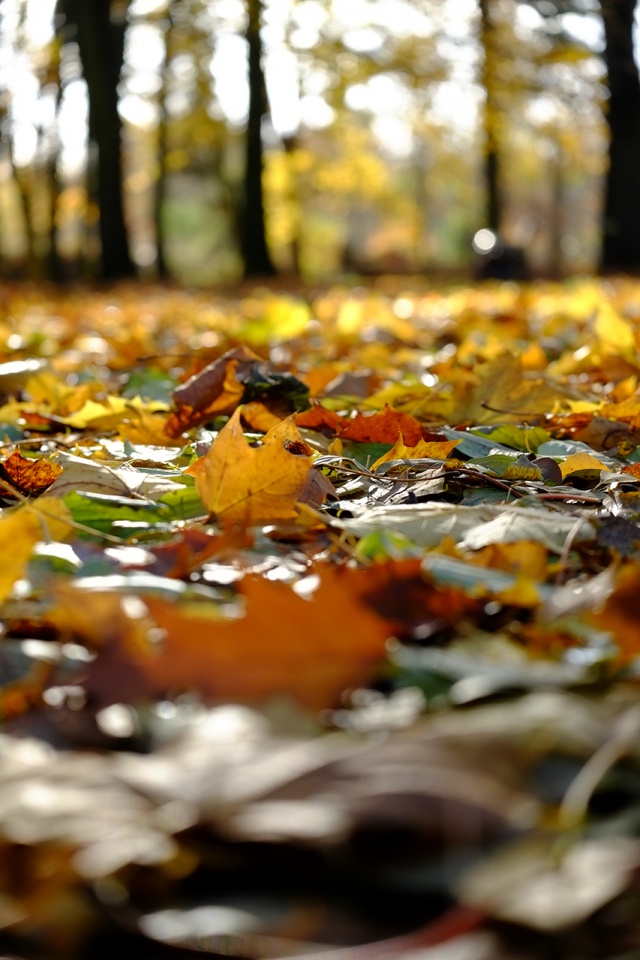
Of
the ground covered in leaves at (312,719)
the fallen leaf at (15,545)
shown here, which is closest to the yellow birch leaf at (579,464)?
the ground covered in leaves at (312,719)

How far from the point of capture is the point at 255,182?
1457 cm

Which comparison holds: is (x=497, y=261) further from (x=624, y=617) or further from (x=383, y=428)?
(x=624, y=617)

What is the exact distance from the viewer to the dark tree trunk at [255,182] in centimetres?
1416

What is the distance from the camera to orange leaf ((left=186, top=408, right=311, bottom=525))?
4.28 ft

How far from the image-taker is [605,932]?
2.05ft

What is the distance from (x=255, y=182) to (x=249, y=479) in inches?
548

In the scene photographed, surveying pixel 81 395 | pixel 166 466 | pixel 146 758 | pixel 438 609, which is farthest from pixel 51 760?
pixel 81 395

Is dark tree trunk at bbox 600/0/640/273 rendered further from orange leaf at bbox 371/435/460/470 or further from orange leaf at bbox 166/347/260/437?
orange leaf at bbox 371/435/460/470

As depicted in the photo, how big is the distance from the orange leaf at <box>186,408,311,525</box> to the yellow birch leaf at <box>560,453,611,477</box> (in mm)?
465

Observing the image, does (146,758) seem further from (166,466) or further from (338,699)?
(166,466)

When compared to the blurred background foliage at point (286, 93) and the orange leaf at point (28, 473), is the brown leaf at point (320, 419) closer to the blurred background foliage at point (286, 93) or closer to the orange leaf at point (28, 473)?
the orange leaf at point (28, 473)

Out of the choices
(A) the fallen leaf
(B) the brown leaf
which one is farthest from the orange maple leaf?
(B) the brown leaf

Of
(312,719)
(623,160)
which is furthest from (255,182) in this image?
(312,719)

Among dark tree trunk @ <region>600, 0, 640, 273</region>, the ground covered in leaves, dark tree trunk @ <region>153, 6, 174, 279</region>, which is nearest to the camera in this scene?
the ground covered in leaves
